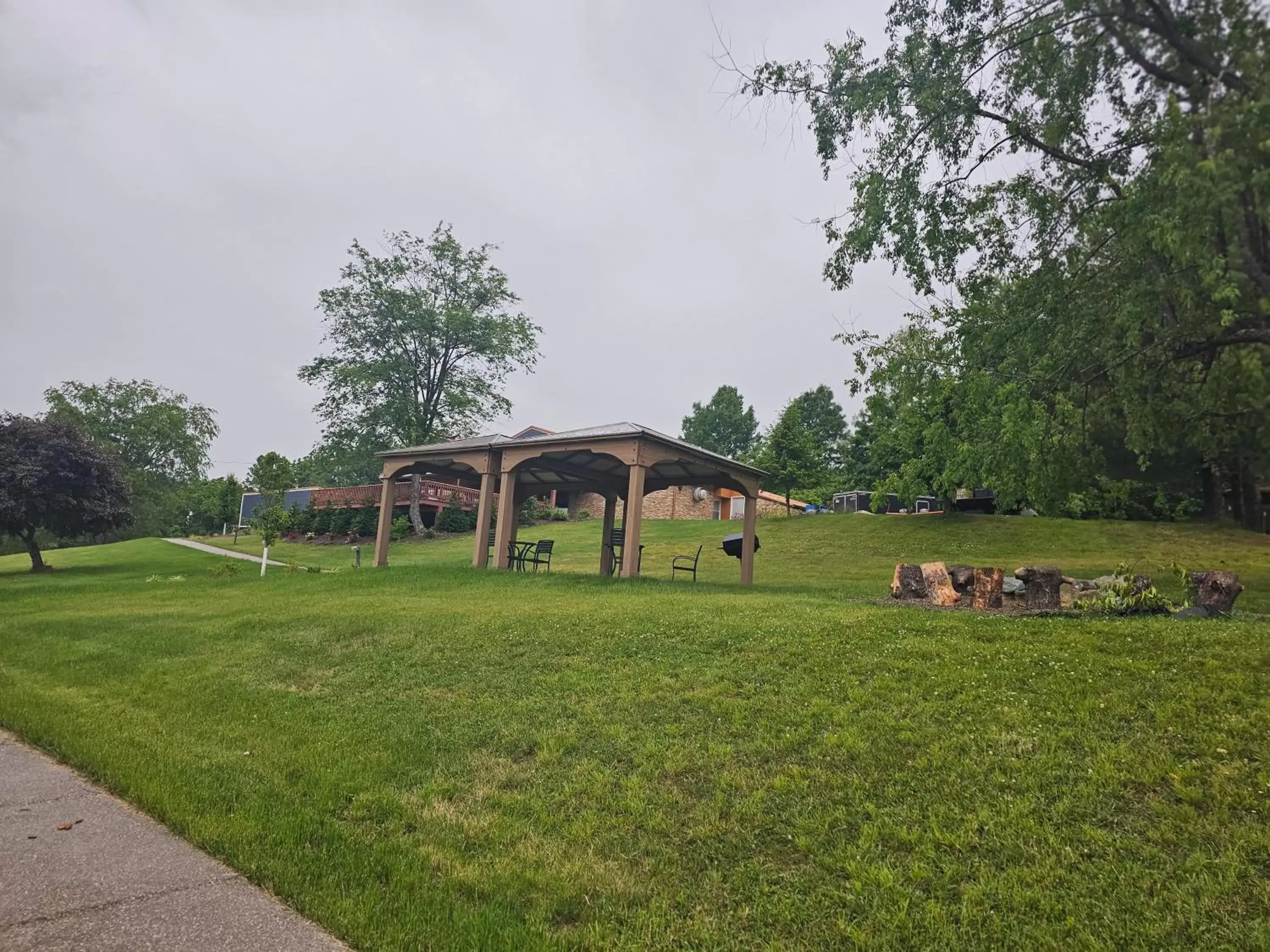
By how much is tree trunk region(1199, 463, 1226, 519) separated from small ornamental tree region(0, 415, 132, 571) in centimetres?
3548

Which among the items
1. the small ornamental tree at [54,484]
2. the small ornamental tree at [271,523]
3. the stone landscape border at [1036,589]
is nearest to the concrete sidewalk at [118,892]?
the stone landscape border at [1036,589]

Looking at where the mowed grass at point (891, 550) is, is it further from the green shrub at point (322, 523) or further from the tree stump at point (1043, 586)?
the green shrub at point (322, 523)

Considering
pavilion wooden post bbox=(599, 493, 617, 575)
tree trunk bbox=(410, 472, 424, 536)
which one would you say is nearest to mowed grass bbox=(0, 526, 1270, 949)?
pavilion wooden post bbox=(599, 493, 617, 575)

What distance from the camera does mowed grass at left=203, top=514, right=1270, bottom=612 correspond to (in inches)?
661

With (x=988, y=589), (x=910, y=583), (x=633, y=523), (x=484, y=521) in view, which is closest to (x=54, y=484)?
(x=484, y=521)

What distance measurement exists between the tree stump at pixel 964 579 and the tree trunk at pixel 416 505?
2544 centimetres

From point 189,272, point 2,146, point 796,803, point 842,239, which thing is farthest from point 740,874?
point 189,272

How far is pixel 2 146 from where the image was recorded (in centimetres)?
1194

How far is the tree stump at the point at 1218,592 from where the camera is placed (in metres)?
7.60

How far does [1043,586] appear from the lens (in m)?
9.14

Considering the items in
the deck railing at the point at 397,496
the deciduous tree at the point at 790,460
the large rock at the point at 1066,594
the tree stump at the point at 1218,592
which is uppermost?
the deciduous tree at the point at 790,460

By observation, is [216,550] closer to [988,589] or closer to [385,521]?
[385,521]

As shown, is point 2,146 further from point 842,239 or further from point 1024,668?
point 1024,668

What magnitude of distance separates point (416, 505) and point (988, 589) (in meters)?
27.3
